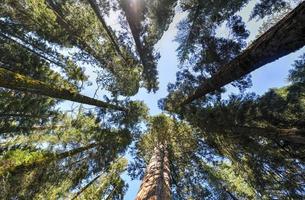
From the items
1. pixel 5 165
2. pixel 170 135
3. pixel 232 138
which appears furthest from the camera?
pixel 170 135

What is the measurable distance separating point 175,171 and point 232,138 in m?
4.14

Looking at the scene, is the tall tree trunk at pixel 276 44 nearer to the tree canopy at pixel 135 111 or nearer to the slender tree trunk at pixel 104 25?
the tree canopy at pixel 135 111

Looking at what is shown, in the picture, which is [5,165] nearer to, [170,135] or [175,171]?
[175,171]

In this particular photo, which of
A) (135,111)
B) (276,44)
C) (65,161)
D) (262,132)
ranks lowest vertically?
(276,44)

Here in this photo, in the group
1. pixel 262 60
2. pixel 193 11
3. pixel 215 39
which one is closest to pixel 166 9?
pixel 193 11

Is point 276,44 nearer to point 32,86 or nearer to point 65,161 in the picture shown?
point 32,86

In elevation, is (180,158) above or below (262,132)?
above

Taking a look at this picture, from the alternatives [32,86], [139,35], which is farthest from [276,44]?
[139,35]

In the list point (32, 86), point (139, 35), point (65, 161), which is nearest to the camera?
point (32, 86)

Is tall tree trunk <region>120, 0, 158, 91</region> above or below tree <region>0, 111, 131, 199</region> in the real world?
above

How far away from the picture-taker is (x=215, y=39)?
1008 cm

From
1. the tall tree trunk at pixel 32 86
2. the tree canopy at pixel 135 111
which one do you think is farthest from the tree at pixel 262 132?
the tall tree trunk at pixel 32 86

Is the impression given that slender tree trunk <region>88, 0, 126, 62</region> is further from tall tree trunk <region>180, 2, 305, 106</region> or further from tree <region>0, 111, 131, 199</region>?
tall tree trunk <region>180, 2, 305, 106</region>

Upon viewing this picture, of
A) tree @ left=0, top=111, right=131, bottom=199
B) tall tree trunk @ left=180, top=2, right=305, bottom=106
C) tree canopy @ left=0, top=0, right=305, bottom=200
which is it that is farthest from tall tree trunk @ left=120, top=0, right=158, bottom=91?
tall tree trunk @ left=180, top=2, right=305, bottom=106
